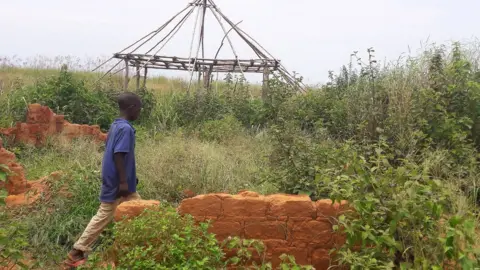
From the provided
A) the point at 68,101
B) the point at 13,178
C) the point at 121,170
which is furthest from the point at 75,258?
the point at 68,101

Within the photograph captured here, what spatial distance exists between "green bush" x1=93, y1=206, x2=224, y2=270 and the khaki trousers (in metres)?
0.35

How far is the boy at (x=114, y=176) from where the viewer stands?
383 centimetres

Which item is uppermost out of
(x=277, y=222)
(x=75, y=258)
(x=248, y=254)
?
(x=277, y=222)

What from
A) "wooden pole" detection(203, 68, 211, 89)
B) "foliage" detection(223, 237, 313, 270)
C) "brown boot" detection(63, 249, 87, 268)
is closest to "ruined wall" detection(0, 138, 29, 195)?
"brown boot" detection(63, 249, 87, 268)

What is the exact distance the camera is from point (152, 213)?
355 cm

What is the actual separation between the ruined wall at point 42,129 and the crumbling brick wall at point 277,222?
4529 mm

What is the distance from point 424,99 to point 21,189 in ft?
15.6

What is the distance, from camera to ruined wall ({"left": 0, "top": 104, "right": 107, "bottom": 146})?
24.6 feet

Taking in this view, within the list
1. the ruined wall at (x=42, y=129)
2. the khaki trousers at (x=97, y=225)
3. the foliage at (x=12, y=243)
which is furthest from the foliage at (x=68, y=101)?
the foliage at (x=12, y=243)

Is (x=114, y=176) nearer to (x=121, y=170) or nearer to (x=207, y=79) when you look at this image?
(x=121, y=170)

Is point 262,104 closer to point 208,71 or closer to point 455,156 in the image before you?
point 208,71

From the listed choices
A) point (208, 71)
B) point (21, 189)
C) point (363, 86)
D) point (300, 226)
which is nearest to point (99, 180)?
point (21, 189)

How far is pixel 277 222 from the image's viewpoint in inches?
149

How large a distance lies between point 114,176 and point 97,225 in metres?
0.43
